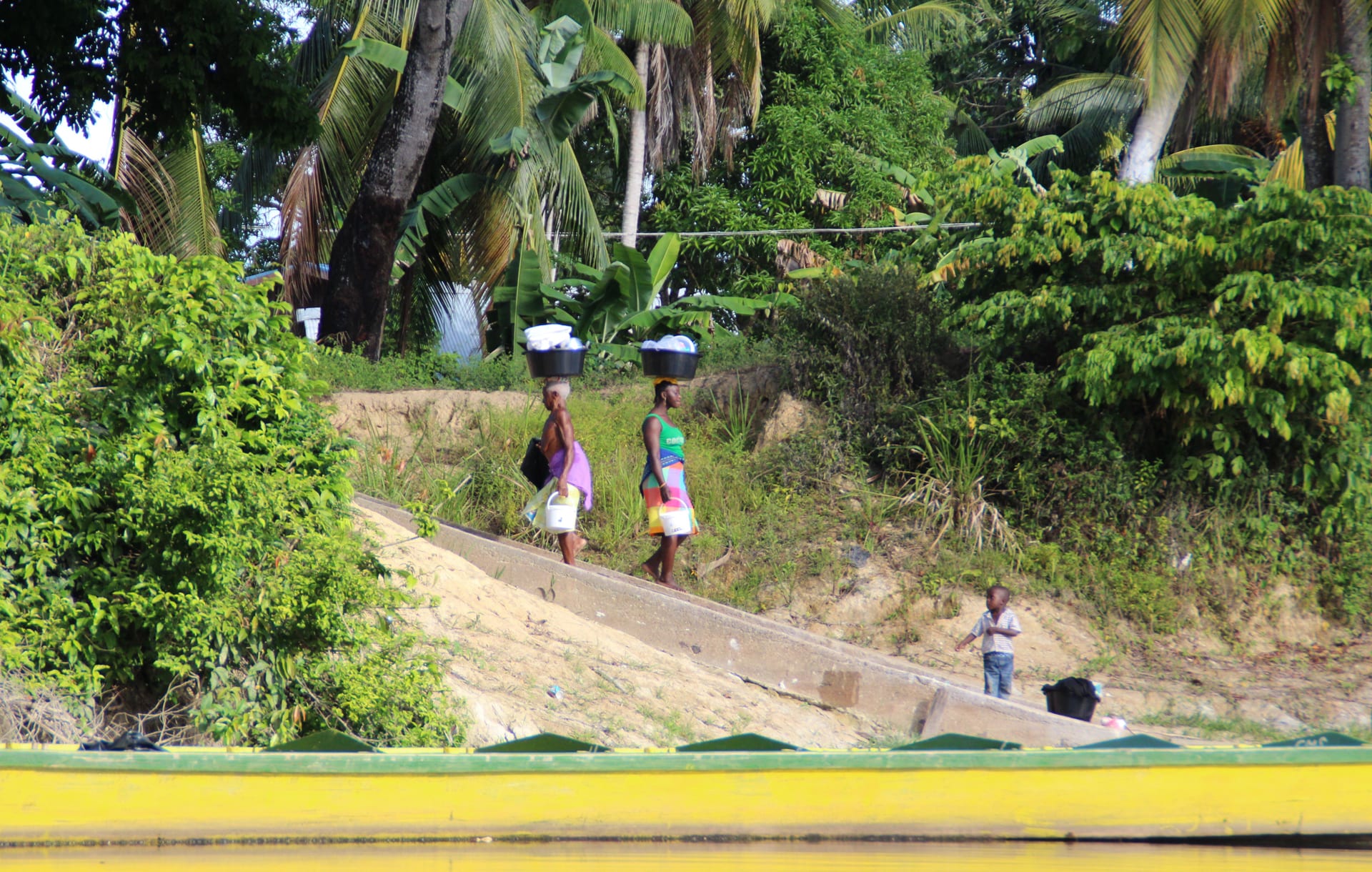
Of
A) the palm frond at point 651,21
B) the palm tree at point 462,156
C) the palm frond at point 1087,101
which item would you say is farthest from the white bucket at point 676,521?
the palm frond at point 1087,101

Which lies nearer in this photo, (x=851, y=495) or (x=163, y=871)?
(x=163, y=871)

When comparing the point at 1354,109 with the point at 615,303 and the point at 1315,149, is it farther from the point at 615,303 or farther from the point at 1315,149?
the point at 615,303

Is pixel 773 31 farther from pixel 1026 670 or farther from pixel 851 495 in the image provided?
pixel 1026 670

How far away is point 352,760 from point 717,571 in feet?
22.5

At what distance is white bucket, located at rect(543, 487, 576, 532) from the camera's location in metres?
9.82

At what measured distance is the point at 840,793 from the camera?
5691mm

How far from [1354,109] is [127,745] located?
39.8 ft

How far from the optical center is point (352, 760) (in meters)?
5.47

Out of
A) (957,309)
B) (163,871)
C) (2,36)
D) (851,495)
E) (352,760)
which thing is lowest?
(163,871)

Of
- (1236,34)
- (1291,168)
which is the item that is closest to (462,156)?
(1236,34)

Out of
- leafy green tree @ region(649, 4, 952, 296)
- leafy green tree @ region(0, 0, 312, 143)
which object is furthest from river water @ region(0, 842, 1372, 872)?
leafy green tree @ region(649, 4, 952, 296)

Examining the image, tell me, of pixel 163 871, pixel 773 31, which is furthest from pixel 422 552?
pixel 773 31

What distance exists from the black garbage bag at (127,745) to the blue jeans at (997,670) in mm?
5785

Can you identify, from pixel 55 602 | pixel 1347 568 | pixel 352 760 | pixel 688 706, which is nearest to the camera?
pixel 352 760
